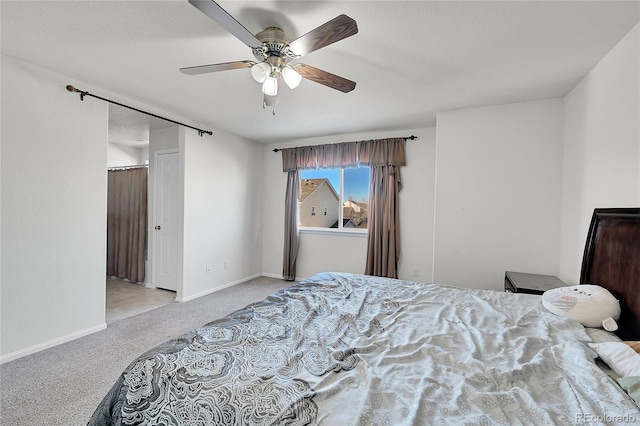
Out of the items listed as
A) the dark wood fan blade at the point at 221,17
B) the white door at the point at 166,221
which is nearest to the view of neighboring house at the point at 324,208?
the white door at the point at 166,221

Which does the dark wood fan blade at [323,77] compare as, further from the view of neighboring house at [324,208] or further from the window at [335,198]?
the view of neighboring house at [324,208]

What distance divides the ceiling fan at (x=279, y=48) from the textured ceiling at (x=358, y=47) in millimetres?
152

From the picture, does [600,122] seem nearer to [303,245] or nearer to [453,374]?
[453,374]

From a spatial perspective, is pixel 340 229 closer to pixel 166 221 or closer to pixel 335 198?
pixel 335 198

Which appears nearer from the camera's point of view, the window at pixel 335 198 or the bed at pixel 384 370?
the bed at pixel 384 370

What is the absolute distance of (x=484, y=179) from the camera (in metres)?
3.09

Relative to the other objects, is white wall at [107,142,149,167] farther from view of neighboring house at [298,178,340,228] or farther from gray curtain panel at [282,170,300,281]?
view of neighboring house at [298,178,340,228]

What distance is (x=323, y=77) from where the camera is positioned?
6.25ft

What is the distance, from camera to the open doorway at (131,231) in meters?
3.50

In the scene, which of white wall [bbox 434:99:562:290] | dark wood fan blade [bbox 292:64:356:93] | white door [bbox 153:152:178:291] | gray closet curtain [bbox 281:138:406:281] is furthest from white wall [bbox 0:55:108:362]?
white wall [bbox 434:99:562:290]

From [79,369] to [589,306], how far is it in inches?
138

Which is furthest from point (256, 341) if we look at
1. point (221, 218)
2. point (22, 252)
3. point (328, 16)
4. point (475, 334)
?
point (221, 218)

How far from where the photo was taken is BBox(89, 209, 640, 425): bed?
34.6 inches

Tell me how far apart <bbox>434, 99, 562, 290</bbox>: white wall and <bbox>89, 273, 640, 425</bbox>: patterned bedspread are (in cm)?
155
